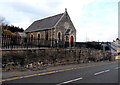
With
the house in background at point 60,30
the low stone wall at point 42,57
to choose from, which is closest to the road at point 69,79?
the low stone wall at point 42,57

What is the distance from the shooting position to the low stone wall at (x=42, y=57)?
10903mm

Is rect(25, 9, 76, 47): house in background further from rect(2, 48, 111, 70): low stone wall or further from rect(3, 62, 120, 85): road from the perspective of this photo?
rect(3, 62, 120, 85): road

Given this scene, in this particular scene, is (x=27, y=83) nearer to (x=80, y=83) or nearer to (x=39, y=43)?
(x=80, y=83)

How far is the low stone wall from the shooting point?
35.8ft

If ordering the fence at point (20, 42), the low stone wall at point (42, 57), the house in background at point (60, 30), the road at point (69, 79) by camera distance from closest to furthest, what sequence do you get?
the road at point (69, 79) < the low stone wall at point (42, 57) < the fence at point (20, 42) < the house in background at point (60, 30)

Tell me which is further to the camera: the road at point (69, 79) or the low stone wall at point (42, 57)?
the low stone wall at point (42, 57)

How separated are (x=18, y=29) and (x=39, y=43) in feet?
117

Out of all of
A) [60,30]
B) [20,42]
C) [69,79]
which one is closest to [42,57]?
[20,42]

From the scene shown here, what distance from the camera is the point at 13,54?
11133 mm

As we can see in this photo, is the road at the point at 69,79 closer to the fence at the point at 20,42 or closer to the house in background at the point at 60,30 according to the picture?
the fence at the point at 20,42

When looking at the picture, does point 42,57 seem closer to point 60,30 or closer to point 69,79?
point 69,79

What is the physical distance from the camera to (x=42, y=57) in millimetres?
13281

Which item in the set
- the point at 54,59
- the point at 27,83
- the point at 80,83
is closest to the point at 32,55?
the point at 54,59

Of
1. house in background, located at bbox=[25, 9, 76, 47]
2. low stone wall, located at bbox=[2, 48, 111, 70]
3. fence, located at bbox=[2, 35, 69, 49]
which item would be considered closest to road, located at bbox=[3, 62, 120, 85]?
low stone wall, located at bbox=[2, 48, 111, 70]
